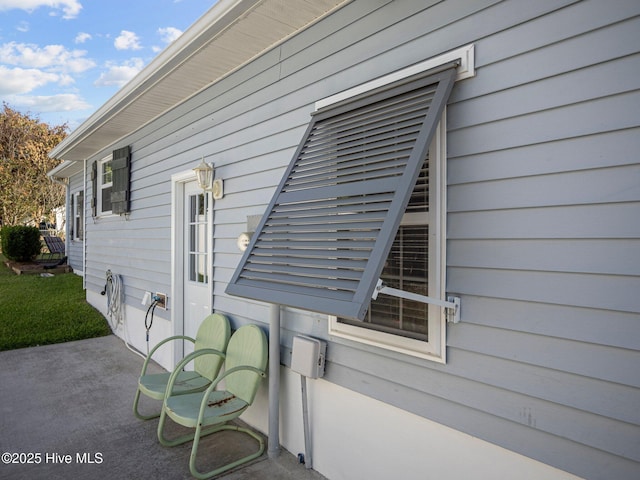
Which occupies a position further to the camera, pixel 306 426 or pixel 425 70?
pixel 306 426

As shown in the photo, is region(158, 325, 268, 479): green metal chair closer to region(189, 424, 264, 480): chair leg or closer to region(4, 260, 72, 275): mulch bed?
region(189, 424, 264, 480): chair leg

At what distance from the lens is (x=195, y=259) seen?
14.5 ft

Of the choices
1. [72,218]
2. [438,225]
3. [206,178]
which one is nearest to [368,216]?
[438,225]

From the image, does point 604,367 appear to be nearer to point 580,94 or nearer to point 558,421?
point 558,421

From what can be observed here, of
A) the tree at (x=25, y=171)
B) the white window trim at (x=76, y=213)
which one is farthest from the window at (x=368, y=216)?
the tree at (x=25, y=171)

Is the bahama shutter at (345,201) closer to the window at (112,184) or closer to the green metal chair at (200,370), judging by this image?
the green metal chair at (200,370)

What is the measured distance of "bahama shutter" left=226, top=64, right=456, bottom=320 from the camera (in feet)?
5.67

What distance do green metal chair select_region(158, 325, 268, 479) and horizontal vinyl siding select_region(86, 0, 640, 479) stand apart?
78cm

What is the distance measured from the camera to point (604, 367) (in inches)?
58.1

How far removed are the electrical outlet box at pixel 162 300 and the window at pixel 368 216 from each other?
2.81 m

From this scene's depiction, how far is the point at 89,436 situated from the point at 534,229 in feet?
11.0

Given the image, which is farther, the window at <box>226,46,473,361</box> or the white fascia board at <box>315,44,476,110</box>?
the white fascia board at <box>315,44,476,110</box>

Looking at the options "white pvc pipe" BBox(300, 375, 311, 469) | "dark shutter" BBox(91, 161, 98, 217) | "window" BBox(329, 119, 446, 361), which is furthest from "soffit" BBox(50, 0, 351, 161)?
"white pvc pipe" BBox(300, 375, 311, 469)

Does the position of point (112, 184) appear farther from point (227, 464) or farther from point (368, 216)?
point (368, 216)
